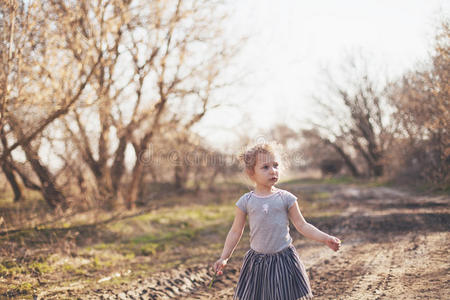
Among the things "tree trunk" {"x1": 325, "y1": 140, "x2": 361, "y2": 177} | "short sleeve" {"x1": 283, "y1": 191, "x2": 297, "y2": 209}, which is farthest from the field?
"tree trunk" {"x1": 325, "y1": 140, "x2": 361, "y2": 177}

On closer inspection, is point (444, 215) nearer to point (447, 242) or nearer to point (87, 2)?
point (447, 242)

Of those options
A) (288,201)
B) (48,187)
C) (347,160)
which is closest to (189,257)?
(288,201)

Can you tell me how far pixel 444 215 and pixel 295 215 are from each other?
20.7 feet

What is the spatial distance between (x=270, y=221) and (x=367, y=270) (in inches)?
104

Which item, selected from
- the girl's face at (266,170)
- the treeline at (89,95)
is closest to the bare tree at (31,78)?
the treeline at (89,95)

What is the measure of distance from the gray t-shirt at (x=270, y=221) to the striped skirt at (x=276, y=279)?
0.24 feet

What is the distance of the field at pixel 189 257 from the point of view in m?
4.25

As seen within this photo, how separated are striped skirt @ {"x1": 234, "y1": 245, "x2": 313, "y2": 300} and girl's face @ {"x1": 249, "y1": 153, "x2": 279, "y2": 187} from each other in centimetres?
57

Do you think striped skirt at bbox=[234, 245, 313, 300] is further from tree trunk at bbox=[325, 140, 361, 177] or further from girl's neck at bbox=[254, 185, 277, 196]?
tree trunk at bbox=[325, 140, 361, 177]

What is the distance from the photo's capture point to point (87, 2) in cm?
729

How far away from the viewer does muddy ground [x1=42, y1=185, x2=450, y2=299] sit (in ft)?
12.9

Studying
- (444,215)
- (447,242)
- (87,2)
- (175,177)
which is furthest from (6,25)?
(175,177)

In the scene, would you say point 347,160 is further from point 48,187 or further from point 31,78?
point 31,78

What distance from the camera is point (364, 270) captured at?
475 centimetres
